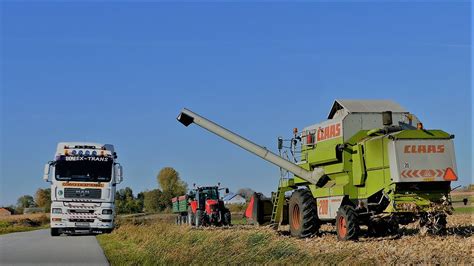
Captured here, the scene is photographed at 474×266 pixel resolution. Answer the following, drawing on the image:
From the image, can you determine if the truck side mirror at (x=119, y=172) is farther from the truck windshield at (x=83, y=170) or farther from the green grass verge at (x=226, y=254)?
the green grass verge at (x=226, y=254)

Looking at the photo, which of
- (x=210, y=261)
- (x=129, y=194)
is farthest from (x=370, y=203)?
(x=129, y=194)

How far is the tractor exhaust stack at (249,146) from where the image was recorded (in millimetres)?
19422

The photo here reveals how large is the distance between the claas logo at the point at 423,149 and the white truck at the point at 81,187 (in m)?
13.6

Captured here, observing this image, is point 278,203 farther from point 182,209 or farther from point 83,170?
point 182,209

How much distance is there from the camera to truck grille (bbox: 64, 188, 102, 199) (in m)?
25.4

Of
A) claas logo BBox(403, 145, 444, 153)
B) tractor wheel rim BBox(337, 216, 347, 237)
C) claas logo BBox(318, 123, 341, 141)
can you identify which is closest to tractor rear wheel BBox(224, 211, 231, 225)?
claas logo BBox(318, 123, 341, 141)

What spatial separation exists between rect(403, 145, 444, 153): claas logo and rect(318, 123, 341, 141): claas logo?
2.63 meters

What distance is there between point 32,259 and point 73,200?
10.7 metres

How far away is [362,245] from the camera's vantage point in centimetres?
1516

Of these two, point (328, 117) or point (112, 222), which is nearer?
point (328, 117)

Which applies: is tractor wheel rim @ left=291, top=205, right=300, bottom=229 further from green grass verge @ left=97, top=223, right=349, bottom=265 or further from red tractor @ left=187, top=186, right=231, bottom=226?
red tractor @ left=187, top=186, right=231, bottom=226

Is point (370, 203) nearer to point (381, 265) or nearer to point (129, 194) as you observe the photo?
point (381, 265)

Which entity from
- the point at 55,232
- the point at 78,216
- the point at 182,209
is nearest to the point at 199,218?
the point at 182,209

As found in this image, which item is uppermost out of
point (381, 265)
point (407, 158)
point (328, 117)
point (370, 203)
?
point (328, 117)
